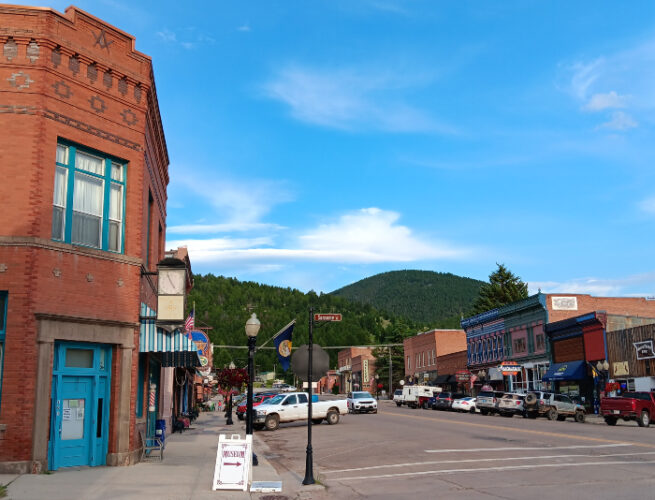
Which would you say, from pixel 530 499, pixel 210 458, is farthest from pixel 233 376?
pixel 530 499

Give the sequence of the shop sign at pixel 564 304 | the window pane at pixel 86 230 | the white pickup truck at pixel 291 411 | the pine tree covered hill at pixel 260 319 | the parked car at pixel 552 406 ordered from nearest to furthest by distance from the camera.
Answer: the window pane at pixel 86 230
the white pickup truck at pixel 291 411
the parked car at pixel 552 406
the shop sign at pixel 564 304
the pine tree covered hill at pixel 260 319

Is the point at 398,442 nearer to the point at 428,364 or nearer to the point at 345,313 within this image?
the point at 428,364

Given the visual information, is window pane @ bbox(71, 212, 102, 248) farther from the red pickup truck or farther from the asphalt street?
the red pickup truck

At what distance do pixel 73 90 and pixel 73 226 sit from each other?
318cm

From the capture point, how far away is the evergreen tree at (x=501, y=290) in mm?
95062

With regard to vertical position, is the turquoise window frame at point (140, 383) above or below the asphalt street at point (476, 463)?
above

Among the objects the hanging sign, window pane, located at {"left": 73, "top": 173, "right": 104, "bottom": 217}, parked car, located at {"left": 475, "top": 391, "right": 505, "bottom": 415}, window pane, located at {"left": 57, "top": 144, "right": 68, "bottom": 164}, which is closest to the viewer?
the hanging sign

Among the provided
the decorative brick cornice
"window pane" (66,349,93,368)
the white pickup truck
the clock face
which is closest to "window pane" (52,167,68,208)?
the decorative brick cornice

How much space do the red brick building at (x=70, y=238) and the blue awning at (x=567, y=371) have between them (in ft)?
127

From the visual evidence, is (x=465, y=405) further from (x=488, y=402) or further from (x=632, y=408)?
(x=632, y=408)

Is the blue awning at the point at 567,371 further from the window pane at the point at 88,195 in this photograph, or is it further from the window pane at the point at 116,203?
the window pane at the point at 88,195

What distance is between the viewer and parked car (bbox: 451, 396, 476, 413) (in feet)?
166

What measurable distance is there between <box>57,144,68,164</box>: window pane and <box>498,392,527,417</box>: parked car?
33959 mm

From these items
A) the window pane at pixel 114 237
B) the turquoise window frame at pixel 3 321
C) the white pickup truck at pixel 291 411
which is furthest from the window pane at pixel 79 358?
the white pickup truck at pixel 291 411
